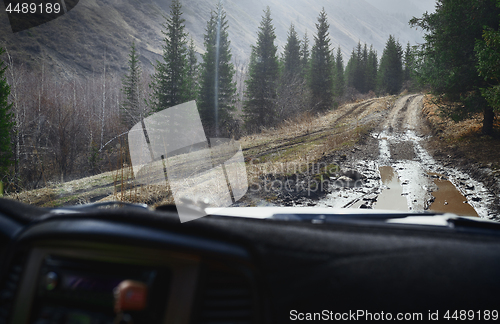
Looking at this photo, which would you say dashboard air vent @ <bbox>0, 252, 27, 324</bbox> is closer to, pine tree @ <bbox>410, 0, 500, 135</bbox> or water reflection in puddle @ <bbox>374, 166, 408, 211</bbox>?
water reflection in puddle @ <bbox>374, 166, 408, 211</bbox>

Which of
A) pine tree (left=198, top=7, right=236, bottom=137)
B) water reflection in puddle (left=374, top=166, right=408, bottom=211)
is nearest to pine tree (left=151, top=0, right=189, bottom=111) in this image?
pine tree (left=198, top=7, right=236, bottom=137)

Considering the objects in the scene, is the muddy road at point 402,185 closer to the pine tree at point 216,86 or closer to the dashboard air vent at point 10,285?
the dashboard air vent at point 10,285

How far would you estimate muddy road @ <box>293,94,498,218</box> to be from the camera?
5918 millimetres

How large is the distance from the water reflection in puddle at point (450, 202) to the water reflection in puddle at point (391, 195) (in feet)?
2.01

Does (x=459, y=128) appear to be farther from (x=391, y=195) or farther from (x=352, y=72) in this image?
(x=352, y=72)

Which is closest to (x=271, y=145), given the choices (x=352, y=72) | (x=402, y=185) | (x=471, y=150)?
(x=402, y=185)

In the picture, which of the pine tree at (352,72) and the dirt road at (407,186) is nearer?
the dirt road at (407,186)

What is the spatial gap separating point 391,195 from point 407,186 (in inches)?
36.2

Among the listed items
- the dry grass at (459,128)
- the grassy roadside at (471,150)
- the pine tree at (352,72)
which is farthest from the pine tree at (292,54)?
the grassy roadside at (471,150)

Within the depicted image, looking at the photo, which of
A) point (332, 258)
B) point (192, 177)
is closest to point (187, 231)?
point (332, 258)

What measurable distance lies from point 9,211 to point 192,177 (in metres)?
6.25

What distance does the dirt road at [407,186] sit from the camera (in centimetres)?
591

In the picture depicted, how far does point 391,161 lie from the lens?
9648 millimetres

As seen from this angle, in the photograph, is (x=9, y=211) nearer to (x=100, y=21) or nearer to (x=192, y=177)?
(x=192, y=177)
